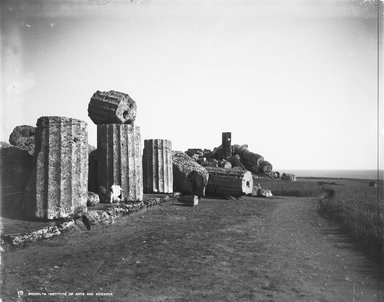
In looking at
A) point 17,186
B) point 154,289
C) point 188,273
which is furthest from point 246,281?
point 17,186

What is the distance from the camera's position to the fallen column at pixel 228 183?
1088 centimetres

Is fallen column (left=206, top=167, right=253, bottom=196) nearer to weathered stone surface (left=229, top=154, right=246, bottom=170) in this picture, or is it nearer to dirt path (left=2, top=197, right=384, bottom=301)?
dirt path (left=2, top=197, right=384, bottom=301)

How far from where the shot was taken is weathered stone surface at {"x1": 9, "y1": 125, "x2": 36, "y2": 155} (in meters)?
8.34

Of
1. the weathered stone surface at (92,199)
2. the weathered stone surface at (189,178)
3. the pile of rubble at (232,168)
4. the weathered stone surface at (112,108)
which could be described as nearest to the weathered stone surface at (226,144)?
the pile of rubble at (232,168)

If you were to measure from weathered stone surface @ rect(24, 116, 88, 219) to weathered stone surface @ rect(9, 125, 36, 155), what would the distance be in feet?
10.2

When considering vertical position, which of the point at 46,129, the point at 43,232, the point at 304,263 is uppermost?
the point at 46,129

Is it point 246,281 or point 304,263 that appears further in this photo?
point 304,263

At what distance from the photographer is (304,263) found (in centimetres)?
383

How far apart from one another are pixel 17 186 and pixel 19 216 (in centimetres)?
113

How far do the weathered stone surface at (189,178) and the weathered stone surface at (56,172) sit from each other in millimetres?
5250

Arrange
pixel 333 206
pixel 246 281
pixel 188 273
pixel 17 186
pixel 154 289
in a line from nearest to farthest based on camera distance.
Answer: pixel 154 289 → pixel 246 281 → pixel 188 273 → pixel 17 186 → pixel 333 206

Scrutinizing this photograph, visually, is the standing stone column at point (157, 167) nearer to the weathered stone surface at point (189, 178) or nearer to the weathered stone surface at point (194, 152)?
the weathered stone surface at point (189, 178)

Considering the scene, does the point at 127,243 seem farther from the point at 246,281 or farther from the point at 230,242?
the point at 246,281

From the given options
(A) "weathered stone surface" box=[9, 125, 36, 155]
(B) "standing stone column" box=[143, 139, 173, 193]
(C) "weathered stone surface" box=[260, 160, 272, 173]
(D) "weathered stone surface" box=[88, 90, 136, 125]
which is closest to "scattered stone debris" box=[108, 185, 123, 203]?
(D) "weathered stone surface" box=[88, 90, 136, 125]
